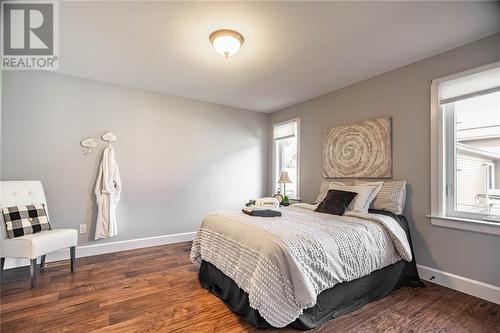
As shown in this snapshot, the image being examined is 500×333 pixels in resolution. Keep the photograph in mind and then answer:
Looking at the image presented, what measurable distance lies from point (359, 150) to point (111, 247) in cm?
383

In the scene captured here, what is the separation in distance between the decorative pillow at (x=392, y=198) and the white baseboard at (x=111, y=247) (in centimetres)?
300

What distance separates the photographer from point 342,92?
3510mm

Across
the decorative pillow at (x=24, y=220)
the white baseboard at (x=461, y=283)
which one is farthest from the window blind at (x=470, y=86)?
the decorative pillow at (x=24, y=220)

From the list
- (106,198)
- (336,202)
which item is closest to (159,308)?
(106,198)

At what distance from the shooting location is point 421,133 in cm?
264

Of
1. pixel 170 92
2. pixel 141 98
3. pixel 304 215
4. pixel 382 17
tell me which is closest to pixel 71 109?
pixel 141 98

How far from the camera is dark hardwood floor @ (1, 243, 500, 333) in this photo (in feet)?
5.75

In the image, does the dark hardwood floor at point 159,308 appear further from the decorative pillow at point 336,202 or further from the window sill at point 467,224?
the decorative pillow at point 336,202

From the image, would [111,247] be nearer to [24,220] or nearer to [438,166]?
[24,220]

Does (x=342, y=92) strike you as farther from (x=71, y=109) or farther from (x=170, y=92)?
(x=71, y=109)

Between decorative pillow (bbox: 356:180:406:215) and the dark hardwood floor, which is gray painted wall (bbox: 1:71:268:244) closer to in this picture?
the dark hardwood floor

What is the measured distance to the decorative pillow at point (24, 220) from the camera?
7.75ft

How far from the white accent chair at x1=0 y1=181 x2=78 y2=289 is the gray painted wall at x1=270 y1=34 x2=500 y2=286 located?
Answer: 3.90 m

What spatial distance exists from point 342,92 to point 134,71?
2965 mm
